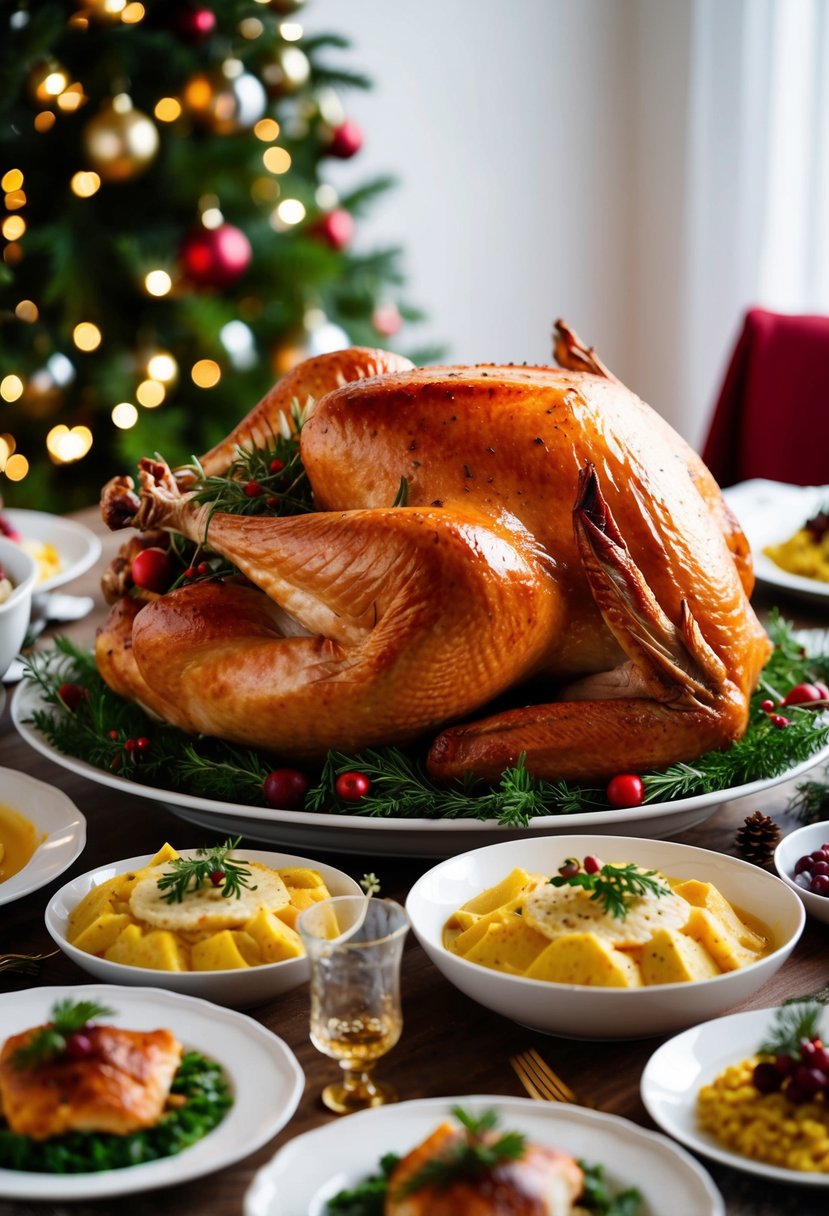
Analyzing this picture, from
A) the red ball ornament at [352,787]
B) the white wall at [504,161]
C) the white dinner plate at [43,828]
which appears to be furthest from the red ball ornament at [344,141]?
the red ball ornament at [352,787]

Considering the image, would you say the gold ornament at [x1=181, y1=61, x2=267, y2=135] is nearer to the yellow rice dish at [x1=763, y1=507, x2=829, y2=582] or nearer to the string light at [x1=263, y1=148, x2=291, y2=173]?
the string light at [x1=263, y1=148, x2=291, y2=173]

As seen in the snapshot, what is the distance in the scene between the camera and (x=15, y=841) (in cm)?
158

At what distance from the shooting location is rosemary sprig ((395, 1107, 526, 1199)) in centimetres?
88

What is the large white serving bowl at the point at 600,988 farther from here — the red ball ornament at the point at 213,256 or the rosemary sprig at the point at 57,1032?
the red ball ornament at the point at 213,256

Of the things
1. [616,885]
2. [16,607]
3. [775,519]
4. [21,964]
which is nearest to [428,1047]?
[616,885]

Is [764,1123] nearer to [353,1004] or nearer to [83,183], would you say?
[353,1004]

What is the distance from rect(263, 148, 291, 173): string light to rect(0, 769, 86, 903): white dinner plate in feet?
10.0

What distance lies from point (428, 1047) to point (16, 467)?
123 inches

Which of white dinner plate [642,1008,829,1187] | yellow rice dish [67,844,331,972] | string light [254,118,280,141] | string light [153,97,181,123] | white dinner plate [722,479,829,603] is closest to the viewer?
white dinner plate [642,1008,829,1187]

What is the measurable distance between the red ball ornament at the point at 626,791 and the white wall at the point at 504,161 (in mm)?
4292

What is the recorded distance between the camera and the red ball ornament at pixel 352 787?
60.6 inches

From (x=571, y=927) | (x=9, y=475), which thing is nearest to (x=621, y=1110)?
(x=571, y=927)

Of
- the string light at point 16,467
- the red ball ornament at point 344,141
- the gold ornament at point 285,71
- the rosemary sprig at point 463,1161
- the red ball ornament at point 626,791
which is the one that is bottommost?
the string light at point 16,467

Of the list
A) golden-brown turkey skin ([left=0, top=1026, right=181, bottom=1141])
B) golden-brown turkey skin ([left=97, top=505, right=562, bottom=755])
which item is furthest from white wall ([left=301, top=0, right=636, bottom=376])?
golden-brown turkey skin ([left=0, top=1026, right=181, bottom=1141])
